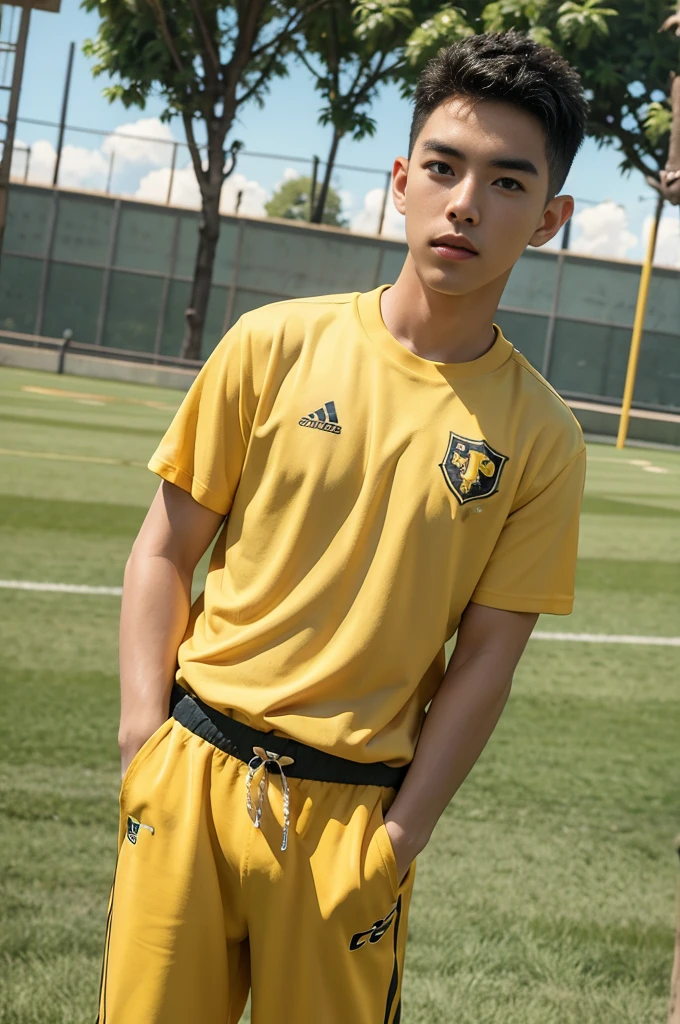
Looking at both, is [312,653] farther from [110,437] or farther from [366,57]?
[366,57]

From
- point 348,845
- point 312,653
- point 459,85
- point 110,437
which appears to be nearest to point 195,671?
point 312,653

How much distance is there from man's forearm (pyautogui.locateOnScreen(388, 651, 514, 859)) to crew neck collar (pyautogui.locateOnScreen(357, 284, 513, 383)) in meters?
0.44

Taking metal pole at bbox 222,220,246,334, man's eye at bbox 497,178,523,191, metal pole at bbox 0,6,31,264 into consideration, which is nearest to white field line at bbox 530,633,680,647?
metal pole at bbox 0,6,31,264

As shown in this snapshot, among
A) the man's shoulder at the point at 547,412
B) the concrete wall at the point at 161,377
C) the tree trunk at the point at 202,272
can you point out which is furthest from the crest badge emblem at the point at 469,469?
the concrete wall at the point at 161,377

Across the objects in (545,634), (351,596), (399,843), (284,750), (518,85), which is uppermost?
(518,85)

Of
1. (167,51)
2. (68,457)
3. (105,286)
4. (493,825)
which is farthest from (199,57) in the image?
(493,825)

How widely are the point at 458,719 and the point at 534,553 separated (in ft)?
0.92

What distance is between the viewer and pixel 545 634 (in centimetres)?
716

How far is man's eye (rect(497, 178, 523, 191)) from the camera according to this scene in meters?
1.80

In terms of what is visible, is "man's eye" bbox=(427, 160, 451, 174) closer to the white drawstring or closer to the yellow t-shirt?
the yellow t-shirt

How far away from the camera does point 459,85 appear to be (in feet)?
5.96

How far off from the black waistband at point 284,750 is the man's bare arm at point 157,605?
6 cm

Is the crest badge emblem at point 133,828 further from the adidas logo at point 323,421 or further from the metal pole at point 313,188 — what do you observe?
the metal pole at point 313,188

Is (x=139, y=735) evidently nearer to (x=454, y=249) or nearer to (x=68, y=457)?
(x=454, y=249)
